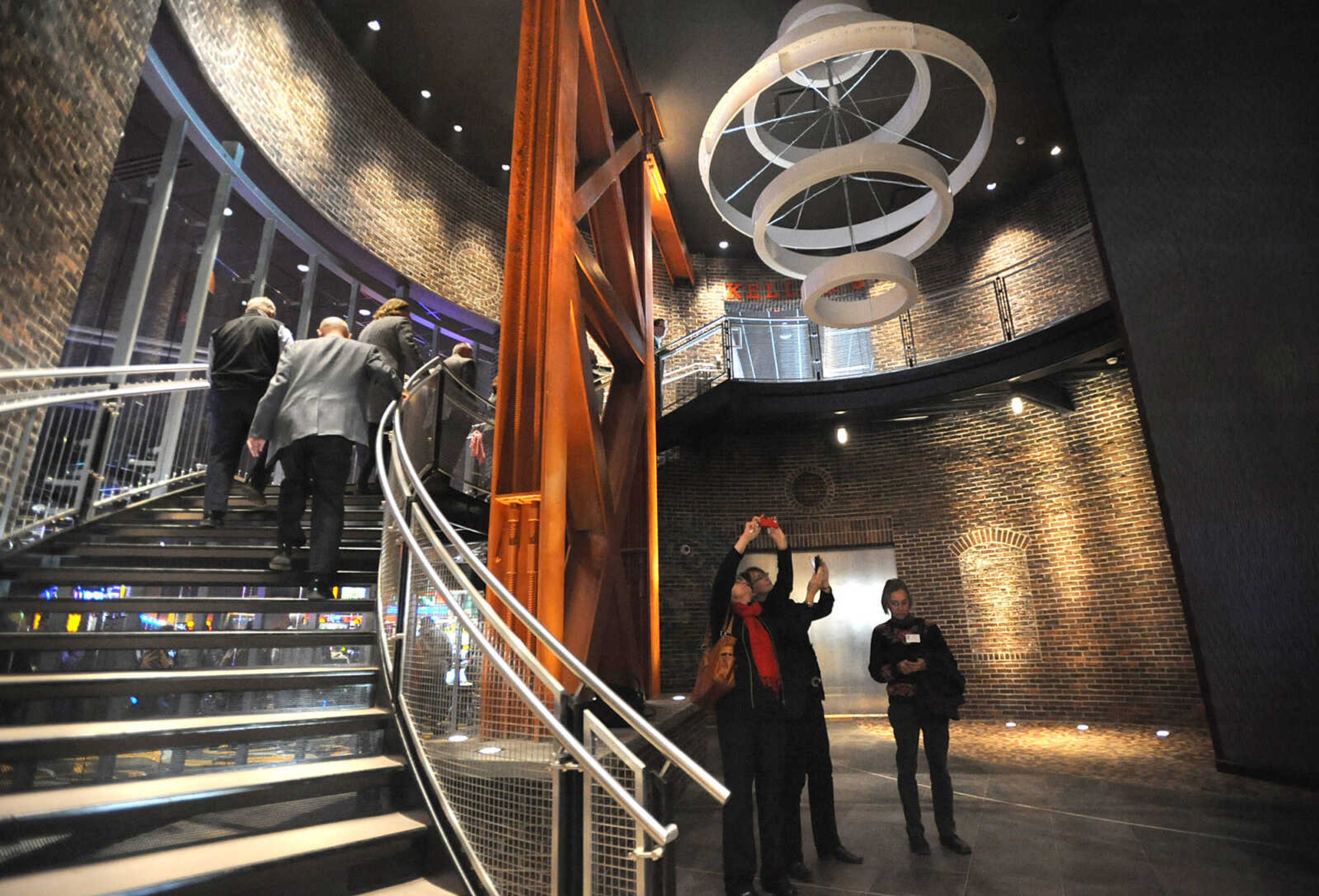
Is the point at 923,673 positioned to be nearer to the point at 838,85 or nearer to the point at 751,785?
the point at 751,785

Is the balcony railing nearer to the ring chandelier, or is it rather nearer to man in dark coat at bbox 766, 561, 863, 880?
the ring chandelier

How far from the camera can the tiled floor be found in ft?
11.2

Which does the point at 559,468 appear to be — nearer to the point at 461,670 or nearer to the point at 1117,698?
the point at 461,670

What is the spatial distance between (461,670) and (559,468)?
1880 mm

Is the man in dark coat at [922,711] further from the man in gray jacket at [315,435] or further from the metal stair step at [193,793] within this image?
the man in gray jacket at [315,435]

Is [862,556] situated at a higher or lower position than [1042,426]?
lower

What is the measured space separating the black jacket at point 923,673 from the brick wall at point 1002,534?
6.87 metres

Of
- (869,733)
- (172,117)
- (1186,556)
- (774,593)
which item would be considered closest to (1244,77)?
(1186,556)

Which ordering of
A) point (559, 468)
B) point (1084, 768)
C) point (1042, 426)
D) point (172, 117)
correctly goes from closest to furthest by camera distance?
point (559, 468), point (1084, 768), point (172, 117), point (1042, 426)

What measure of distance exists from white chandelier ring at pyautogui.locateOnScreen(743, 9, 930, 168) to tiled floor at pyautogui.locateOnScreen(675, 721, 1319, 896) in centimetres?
535

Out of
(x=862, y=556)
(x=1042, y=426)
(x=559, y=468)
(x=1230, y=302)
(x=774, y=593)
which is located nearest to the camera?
(x=774, y=593)

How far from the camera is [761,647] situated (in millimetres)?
3701

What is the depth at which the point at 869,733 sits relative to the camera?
9.00m

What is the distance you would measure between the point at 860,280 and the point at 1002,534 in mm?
6059
